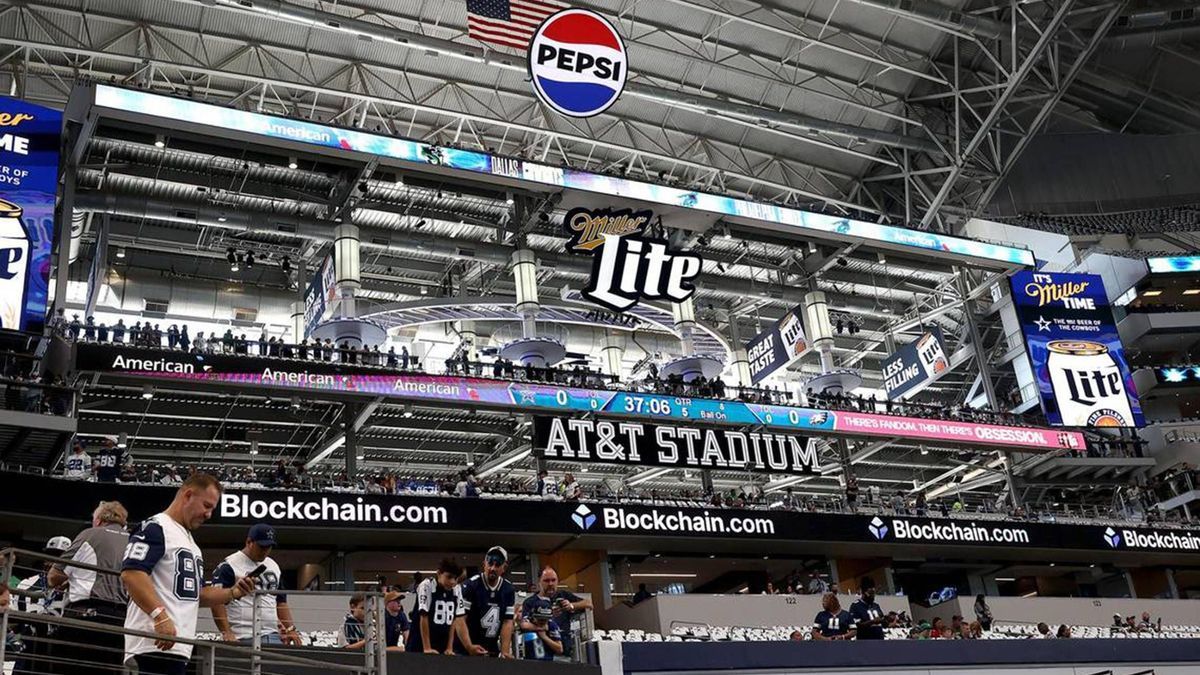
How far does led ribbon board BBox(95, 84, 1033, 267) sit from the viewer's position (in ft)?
94.7

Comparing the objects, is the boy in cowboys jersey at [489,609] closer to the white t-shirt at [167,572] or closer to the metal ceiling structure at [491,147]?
the white t-shirt at [167,572]

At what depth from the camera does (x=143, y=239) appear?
34750mm

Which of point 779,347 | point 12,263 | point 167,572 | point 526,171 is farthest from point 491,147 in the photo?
point 167,572

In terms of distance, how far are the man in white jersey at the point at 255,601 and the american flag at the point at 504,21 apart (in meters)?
18.1

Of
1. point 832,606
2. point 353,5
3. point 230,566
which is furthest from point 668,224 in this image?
point 230,566

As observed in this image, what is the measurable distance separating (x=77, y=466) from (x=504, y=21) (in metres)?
13.6

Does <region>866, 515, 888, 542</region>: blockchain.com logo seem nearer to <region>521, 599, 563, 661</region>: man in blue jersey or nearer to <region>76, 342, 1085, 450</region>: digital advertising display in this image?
<region>76, 342, 1085, 450</region>: digital advertising display

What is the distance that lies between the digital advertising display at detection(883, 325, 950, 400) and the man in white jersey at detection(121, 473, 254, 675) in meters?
35.7

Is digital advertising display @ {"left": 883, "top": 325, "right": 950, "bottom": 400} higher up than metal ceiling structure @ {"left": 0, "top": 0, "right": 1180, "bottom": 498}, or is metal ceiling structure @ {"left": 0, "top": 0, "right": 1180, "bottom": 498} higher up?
metal ceiling structure @ {"left": 0, "top": 0, "right": 1180, "bottom": 498}

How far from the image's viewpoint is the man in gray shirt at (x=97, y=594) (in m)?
6.84

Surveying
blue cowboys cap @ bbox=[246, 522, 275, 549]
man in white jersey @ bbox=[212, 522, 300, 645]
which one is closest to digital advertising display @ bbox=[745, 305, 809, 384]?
man in white jersey @ bbox=[212, 522, 300, 645]

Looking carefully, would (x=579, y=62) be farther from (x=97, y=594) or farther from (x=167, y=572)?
(x=167, y=572)

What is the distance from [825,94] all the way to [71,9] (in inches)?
922

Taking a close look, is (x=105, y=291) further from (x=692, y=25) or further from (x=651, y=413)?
(x=692, y=25)
